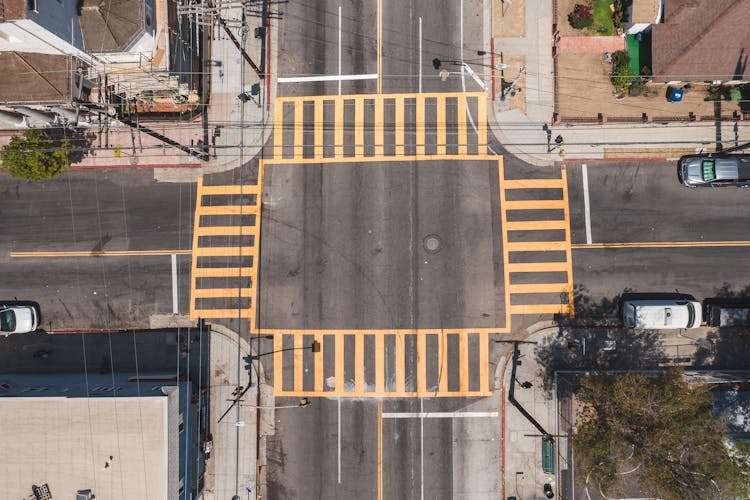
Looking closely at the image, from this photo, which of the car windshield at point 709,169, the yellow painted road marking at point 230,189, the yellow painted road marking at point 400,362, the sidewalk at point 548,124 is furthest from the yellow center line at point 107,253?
the car windshield at point 709,169

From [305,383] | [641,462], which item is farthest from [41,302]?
[641,462]

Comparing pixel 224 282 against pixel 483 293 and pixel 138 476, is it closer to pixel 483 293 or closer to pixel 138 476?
pixel 138 476

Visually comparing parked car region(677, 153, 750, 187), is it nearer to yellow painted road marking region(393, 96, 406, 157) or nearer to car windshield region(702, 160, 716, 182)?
car windshield region(702, 160, 716, 182)

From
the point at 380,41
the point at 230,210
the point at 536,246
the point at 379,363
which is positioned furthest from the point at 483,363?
the point at 380,41

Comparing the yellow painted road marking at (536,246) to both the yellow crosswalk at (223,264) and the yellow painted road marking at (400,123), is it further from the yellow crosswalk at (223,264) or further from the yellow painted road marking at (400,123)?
the yellow crosswalk at (223,264)

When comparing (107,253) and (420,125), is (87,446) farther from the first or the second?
(420,125)

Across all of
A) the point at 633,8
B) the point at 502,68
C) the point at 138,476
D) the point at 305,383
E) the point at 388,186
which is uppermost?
the point at 633,8

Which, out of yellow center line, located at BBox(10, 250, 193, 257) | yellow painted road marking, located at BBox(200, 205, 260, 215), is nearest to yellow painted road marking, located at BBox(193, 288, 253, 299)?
yellow center line, located at BBox(10, 250, 193, 257)
